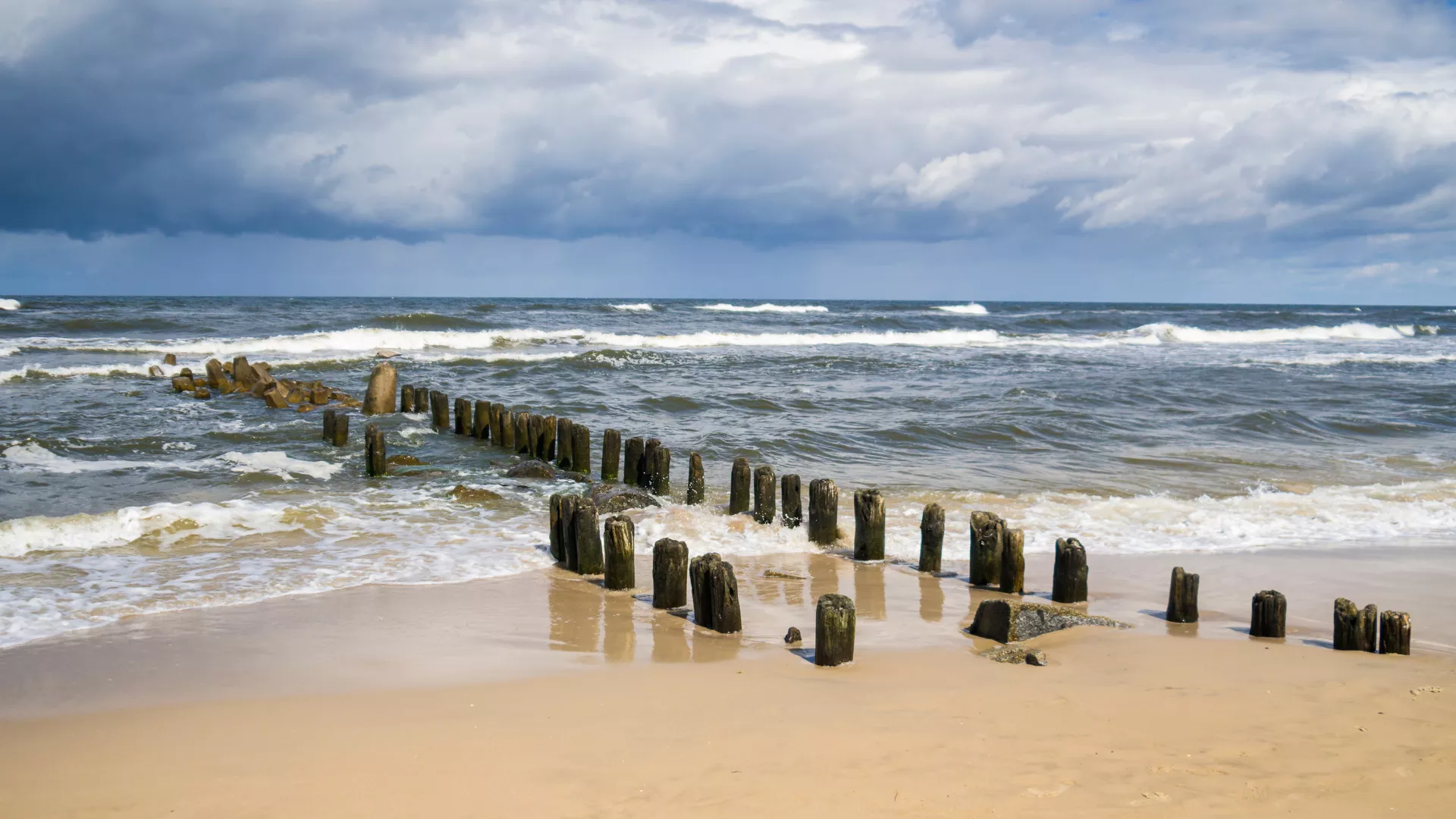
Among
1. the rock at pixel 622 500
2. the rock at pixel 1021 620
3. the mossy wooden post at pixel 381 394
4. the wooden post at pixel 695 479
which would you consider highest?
the mossy wooden post at pixel 381 394

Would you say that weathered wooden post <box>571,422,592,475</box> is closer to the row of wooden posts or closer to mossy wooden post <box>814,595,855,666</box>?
the row of wooden posts

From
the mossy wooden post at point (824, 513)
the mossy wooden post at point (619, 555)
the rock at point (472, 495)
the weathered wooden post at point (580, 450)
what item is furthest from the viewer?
the weathered wooden post at point (580, 450)

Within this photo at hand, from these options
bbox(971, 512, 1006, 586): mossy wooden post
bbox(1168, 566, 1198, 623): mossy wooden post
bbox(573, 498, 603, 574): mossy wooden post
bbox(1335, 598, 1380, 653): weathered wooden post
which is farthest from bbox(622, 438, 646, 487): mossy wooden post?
bbox(1335, 598, 1380, 653): weathered wooden post

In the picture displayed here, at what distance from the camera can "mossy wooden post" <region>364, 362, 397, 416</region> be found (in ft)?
55.3

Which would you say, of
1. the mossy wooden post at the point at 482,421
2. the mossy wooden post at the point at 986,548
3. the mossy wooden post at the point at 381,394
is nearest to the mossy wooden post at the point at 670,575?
the mossy wooden post at the point at 986,548

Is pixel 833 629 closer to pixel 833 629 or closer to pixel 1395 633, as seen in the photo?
pixel 833 629

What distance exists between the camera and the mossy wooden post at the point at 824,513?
869 centimetres

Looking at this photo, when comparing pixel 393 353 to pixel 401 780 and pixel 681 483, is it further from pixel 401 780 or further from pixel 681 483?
pixel 401 780

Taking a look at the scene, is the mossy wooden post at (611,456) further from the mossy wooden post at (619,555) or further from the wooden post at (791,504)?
the mossy wooden post at (619,555)

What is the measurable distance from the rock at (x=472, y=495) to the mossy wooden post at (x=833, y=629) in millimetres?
5723

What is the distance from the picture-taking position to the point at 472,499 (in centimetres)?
1030

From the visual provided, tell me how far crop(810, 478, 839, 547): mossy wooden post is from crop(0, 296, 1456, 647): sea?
14 centimetres

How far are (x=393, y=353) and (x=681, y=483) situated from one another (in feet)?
70.6

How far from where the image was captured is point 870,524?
817cm
